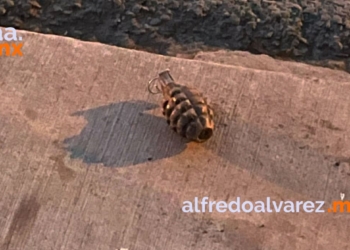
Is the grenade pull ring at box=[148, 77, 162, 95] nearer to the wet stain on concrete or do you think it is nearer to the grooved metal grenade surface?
the grooved metal grenade surface

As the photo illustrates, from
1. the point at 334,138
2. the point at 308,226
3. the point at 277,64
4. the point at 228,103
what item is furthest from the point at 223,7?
the point at 308,226

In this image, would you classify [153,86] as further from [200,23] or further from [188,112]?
[200,23]

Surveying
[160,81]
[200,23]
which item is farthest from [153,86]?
[200,23]

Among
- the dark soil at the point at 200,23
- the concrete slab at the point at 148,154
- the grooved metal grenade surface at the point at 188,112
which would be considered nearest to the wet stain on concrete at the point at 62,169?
the concrete slab at the point at 148,154

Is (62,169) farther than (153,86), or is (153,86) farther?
(153,86)

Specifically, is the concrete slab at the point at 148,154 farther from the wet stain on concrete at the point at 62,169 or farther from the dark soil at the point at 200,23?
the dark soil at the point at 200,23

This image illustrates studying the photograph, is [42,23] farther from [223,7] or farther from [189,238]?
[189,238]
